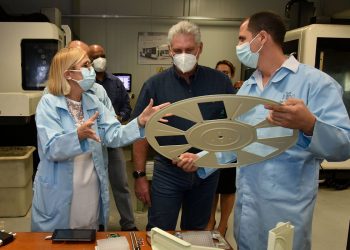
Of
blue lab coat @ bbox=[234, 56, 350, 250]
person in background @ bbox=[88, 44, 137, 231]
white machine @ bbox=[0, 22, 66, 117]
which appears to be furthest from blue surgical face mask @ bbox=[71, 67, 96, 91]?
white machine @ bbox=[0, 22, 66, 117]

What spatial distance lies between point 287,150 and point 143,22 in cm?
487

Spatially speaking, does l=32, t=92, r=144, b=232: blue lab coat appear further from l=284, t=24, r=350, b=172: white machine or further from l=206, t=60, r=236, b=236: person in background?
l=284, t=24, r=350, b=172: white machine

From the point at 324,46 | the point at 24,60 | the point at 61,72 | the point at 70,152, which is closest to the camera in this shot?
the point at 70,152

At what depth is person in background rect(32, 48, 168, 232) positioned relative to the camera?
4.98ft

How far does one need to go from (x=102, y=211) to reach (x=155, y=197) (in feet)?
0.93

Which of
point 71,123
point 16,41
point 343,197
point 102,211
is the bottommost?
point 343,197

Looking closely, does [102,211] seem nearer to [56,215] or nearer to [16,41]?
[56,215]

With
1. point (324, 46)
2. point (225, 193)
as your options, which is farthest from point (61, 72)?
point (324, 46)

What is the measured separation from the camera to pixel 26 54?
3475 millimetres

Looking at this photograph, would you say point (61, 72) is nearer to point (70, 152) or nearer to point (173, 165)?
point (70, 152)

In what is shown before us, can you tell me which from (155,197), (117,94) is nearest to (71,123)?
(155,197)

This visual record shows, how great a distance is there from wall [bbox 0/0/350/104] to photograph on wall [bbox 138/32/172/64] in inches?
3.0

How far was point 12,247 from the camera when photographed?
1.22 m

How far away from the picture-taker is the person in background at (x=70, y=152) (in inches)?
59.7
